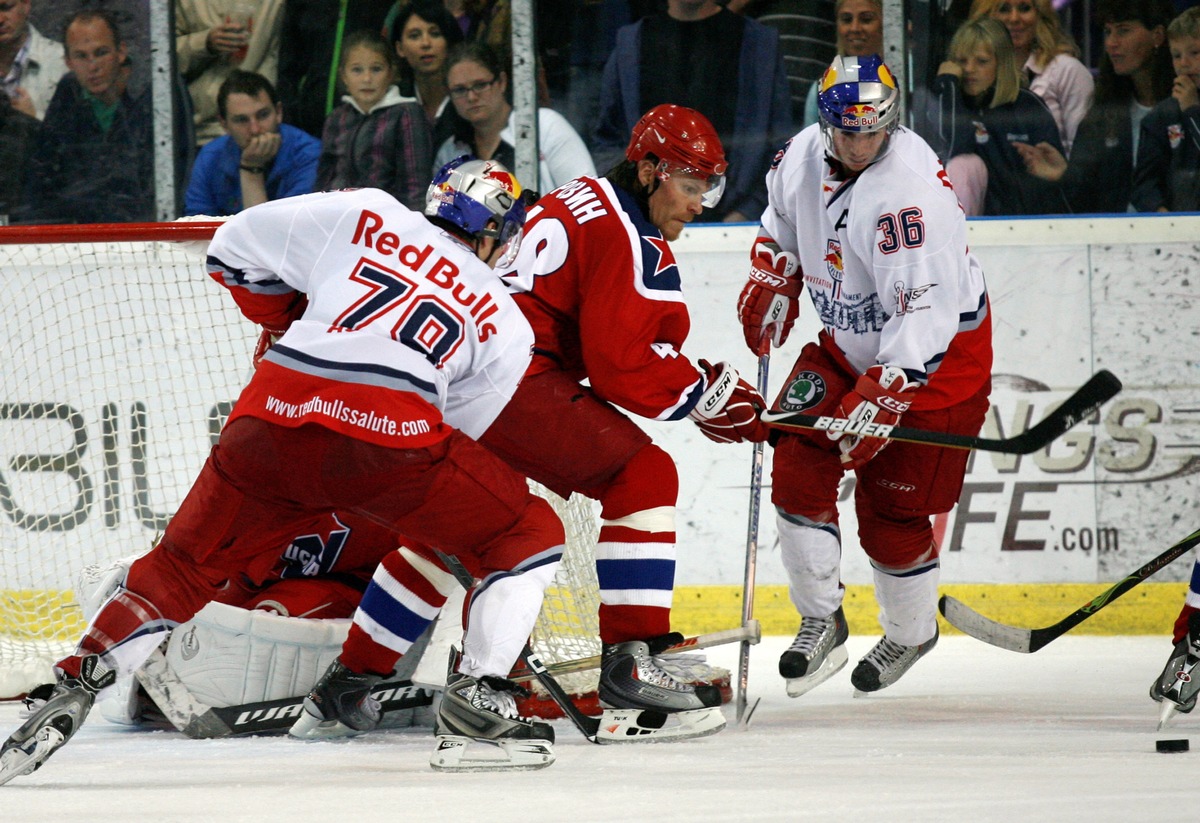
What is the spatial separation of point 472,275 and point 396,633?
771 mm

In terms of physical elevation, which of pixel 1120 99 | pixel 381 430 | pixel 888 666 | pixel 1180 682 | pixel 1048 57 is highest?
pixel 1048 57

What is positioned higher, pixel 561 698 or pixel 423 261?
pixel 423 261

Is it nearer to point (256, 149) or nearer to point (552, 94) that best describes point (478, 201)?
point (552, 94)

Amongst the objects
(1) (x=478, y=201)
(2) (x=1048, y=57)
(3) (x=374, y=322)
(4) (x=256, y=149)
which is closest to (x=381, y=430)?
(3) (x=374, y=322)

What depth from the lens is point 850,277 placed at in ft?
10.8

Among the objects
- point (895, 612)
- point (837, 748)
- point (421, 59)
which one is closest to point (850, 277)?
point (895, 612)

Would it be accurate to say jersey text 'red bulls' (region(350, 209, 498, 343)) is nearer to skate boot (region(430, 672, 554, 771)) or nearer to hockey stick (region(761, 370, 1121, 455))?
skate boot (region(430, 672, 554, 771))

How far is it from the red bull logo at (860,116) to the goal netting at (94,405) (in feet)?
4.11

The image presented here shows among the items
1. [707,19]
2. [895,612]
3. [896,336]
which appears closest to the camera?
[896,336]

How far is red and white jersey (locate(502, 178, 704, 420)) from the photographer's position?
2.85 m

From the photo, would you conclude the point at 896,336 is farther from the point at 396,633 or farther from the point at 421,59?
the point at 421,59

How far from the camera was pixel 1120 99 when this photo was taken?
15.7ft

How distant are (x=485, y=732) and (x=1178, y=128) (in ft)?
11.2

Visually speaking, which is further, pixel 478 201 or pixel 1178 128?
pixel 1178 128
